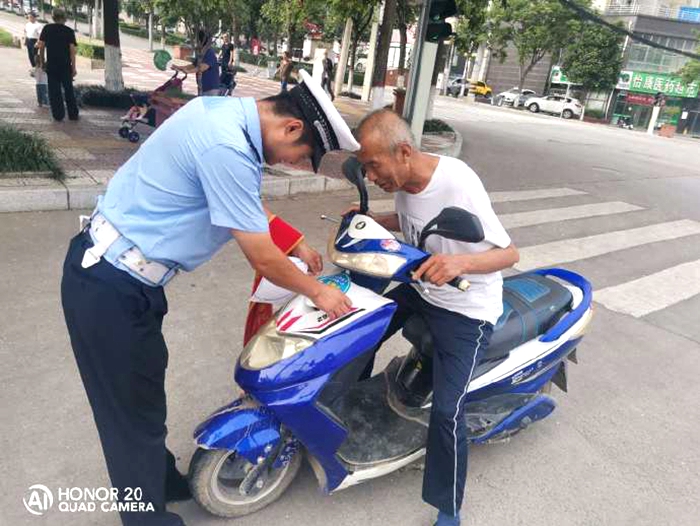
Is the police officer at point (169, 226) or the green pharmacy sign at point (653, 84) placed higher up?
the green pharmacy sign at point (653, 84)

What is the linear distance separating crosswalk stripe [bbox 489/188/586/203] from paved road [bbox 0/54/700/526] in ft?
6.49

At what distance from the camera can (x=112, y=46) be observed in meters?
10.7

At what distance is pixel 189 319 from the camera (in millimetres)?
3750

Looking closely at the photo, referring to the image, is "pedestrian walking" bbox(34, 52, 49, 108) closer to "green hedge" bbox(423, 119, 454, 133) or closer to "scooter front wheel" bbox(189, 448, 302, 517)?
"green hedge" bbox(423, 119, 454, 133)

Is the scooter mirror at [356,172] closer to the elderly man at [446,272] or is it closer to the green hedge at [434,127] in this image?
the elderly man at [446,272]

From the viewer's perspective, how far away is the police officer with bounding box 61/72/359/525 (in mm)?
1581

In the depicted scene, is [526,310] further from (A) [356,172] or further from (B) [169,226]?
(B) [169,226]

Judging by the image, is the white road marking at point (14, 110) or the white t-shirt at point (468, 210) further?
the white road marking at point (14, 110)

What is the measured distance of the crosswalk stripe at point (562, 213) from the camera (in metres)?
7.11

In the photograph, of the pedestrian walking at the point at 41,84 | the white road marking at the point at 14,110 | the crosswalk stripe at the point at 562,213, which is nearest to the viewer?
the crosswalk stripe at the point at 562,213

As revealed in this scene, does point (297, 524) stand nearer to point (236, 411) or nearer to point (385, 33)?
point (236, 411)

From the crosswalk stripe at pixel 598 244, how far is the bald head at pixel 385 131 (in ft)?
12.2

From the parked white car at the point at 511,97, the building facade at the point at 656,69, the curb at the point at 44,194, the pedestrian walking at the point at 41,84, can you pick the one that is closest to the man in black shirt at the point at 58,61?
the pedestrian walking at the point at 41,84

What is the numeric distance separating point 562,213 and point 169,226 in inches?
279
